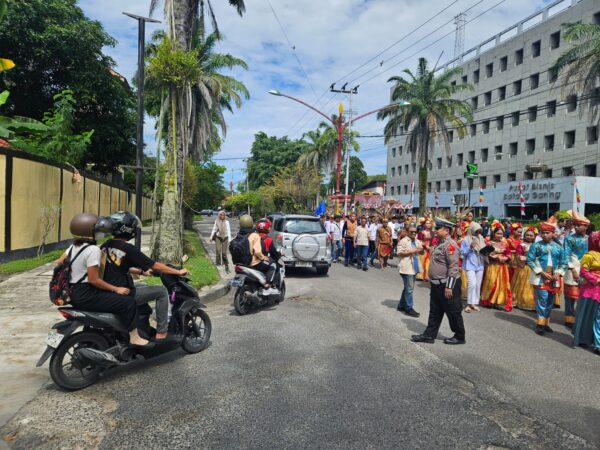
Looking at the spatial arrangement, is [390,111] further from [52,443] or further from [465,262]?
[52,443]

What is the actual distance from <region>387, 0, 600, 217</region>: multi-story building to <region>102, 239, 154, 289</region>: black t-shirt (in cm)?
2982

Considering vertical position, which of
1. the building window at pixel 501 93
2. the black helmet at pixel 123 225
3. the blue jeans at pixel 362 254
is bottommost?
the blue jeans at pixel 362 254

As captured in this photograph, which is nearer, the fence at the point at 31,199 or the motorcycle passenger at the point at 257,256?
the motorcycle passenger at the point at 257,256

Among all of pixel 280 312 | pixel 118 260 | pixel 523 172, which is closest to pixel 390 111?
pixel 523 172

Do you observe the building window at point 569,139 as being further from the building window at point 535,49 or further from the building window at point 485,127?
the building window at point 485,127

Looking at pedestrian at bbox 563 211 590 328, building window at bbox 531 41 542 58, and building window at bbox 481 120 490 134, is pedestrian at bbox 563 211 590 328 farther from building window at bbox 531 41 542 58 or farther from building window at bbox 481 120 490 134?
building window at bbox 481 120 490 134

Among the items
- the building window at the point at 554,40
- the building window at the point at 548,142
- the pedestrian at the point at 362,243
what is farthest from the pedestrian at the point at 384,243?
the building window at the point at 554,40

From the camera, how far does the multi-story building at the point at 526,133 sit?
34.6 meters

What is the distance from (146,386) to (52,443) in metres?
1.12

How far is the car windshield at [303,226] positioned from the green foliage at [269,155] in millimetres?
51475

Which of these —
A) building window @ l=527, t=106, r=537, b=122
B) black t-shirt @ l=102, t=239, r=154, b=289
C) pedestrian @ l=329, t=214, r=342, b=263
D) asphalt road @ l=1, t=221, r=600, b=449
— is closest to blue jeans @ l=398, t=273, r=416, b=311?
asphalt road @ l=1, t=221, r=600, b=449

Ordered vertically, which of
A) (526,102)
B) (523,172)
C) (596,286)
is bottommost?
(596,286)

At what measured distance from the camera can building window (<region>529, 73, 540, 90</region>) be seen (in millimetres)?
41031

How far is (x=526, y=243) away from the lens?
9.09 meters
